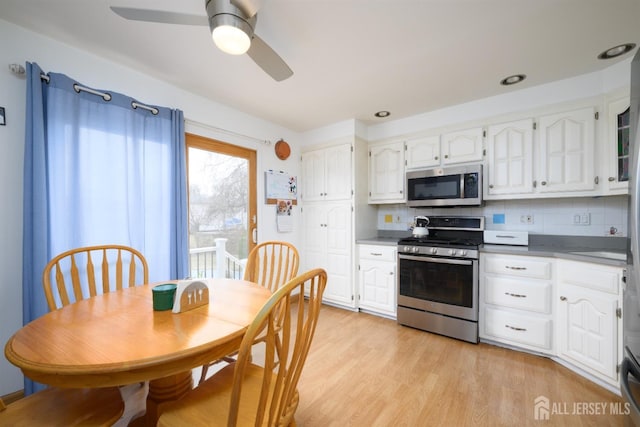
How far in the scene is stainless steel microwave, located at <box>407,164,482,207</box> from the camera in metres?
2.54

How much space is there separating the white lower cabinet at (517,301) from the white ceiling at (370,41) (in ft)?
5.20

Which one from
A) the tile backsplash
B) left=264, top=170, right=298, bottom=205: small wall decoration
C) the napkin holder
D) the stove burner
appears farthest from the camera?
left=264, top=170, right=298, bottom=205: small wall decoration

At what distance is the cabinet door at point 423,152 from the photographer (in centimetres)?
281

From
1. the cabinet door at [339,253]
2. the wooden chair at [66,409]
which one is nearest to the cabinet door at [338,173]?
the cabinet door at [339,253]

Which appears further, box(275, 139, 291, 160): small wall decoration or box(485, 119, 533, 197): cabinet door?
box(275, 139, 291, 160): small wall decoration

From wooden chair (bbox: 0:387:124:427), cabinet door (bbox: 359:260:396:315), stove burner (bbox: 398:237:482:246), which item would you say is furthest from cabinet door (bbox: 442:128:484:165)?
wooden chair (bbox: 0:387:124:427)

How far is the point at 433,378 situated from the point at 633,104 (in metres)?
1.86

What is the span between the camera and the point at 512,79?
2195mm

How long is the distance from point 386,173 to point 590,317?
84.7 inches

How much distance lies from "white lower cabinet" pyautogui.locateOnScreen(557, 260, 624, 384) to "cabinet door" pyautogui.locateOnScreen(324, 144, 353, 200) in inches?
82.5

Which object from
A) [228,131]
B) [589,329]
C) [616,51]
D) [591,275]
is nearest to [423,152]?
[616,51]

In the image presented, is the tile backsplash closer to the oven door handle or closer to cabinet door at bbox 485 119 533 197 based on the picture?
cabinet door at bbox 485 119 533 197

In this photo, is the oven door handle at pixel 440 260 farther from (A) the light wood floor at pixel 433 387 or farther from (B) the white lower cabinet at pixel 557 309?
(A) the light wood floor at pixel 433 387

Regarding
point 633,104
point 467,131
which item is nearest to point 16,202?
point 633,104
